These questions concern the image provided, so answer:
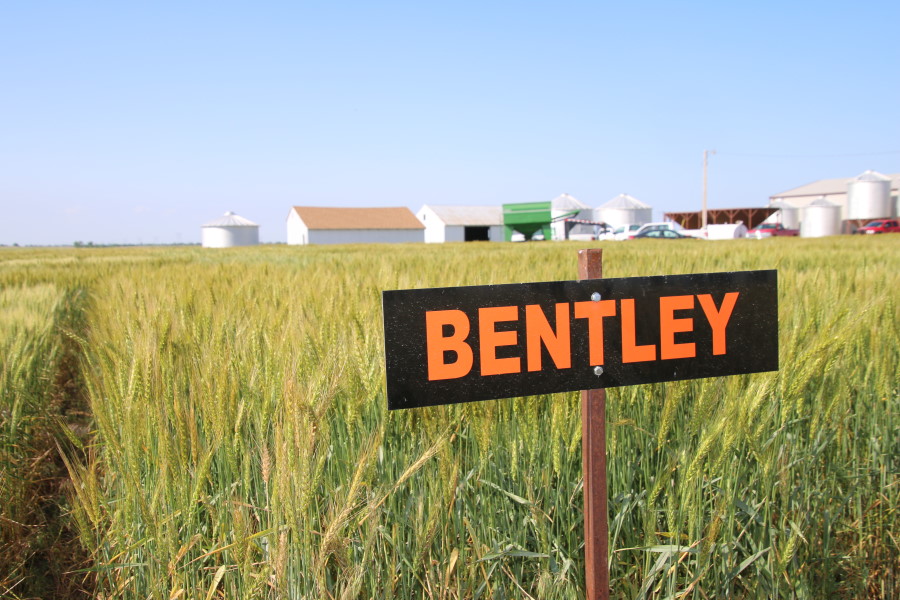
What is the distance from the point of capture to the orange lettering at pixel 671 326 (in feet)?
3.51

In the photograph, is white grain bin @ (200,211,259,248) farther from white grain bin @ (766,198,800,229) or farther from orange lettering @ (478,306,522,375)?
orange lettering @ (478,306,522,375)

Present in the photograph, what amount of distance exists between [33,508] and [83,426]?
3.24 ft

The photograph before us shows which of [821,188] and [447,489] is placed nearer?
[447,489]

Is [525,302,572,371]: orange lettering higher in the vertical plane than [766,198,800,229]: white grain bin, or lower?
lower

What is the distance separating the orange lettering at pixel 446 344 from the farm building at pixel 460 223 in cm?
3975

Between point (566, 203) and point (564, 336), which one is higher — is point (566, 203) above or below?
above

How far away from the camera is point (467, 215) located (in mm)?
42781

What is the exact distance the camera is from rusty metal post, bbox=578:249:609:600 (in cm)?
98

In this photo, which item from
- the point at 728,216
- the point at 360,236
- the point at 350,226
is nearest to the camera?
the point at 728,216

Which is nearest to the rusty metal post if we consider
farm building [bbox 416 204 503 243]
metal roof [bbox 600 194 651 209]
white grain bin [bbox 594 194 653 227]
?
farm building [bbox 416 204 503 243]

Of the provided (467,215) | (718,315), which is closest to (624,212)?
(467,215)

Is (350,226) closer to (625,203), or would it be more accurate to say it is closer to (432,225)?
(432,225)

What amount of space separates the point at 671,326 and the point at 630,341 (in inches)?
3.6

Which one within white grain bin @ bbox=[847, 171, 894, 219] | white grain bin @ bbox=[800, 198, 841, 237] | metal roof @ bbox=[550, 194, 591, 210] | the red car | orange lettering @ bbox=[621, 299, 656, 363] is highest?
metal roof @ bbox=[550, 194, 591, 210]
